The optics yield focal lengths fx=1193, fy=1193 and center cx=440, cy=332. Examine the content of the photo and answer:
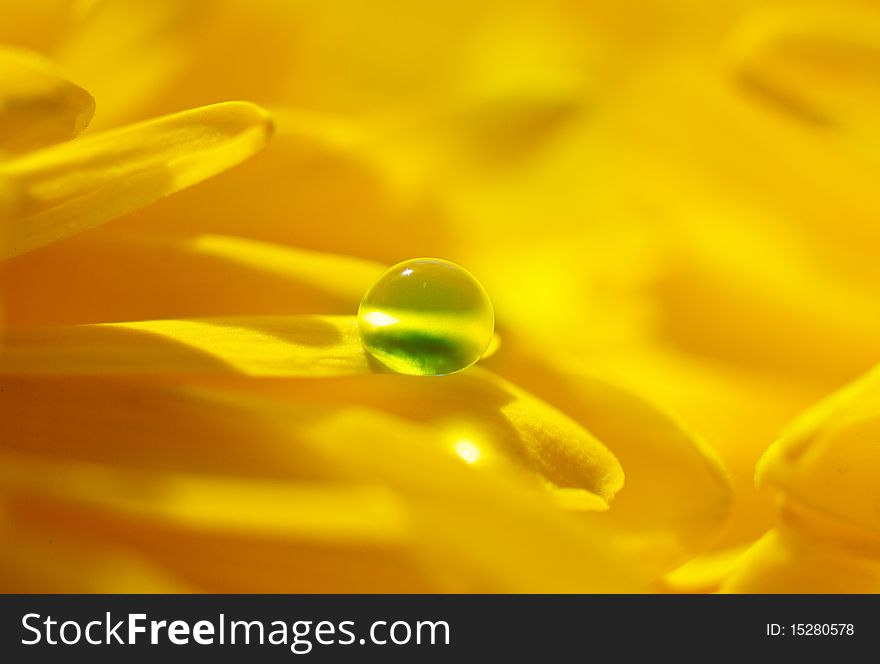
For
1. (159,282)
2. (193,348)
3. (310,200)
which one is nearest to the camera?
(193,348)

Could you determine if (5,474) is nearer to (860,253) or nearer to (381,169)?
(381,169)

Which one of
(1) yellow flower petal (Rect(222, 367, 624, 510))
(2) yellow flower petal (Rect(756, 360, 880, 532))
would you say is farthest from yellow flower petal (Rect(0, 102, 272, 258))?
(2) yellow flower petal (Rect(756, 360, 880, 532))

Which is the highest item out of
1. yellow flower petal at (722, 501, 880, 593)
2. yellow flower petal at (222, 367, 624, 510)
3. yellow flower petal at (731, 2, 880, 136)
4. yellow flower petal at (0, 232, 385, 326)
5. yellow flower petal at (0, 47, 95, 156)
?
yellow flower petal at (731, 2, 880, 136)

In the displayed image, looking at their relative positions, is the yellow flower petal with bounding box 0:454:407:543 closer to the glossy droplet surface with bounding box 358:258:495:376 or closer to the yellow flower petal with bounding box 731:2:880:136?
the glossy droplet surface with bounding box 358:258:495:376

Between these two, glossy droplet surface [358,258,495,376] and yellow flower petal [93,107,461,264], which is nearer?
glossy droplet surface [358,258,495,376]

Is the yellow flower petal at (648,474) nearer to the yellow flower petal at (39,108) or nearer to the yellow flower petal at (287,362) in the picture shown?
the yellow flower petal at (287,362)

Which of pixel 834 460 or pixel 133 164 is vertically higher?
pixel 133 164

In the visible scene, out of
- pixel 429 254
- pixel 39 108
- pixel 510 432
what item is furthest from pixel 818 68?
pixel 39 108

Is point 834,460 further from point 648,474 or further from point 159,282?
point 159,282
